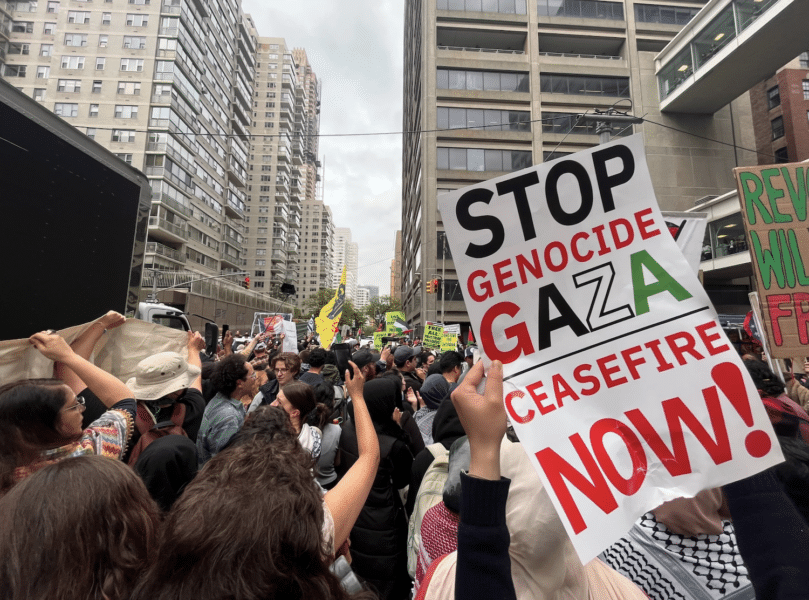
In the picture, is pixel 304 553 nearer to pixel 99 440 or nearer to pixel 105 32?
pixel 99 440

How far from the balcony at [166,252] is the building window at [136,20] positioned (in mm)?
24495

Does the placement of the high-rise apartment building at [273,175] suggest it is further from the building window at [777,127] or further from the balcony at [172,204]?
the building window at [777,127]

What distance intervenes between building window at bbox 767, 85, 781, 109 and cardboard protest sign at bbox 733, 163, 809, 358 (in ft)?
173

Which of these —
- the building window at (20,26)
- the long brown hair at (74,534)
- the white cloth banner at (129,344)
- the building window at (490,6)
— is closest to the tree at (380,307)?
the building window at (490,6)

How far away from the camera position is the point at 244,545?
83cm

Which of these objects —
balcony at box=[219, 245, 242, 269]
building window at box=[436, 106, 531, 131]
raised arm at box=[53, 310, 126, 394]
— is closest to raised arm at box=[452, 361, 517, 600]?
raised arm at box=[53, 310, 126, 394]

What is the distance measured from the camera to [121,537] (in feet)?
3.69

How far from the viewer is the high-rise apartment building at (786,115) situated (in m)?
39.0

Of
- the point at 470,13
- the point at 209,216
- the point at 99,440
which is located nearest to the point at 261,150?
the point at 209,216

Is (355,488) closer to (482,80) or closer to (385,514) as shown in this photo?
(385,514)

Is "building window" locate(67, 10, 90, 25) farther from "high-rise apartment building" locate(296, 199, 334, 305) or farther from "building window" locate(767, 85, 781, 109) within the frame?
"high-rise apartment building" locate(296, 199, 334, 305)

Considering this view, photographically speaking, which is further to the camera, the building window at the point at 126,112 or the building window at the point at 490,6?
the building window at the point at 126,112

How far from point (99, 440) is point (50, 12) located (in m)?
67.6

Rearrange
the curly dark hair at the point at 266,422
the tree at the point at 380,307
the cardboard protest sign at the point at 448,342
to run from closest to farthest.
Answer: the curly dark hair at the point at 266,422 < the cardboard protest sign at the point at 448,342 < the tree at the point at 380,307
